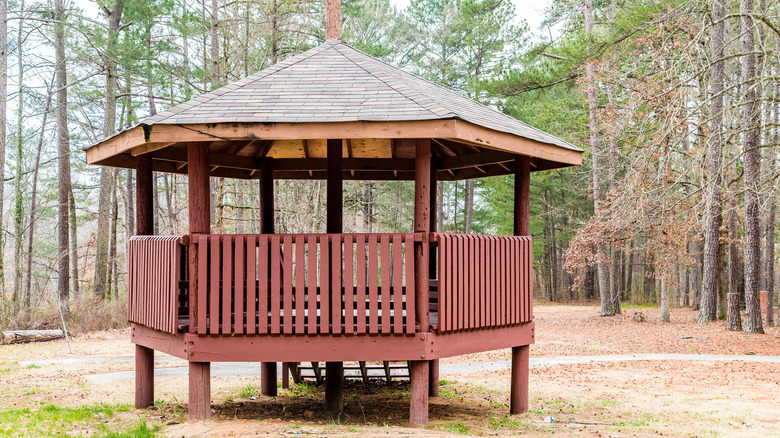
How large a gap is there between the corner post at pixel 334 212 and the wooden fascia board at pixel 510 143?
7.13 ft

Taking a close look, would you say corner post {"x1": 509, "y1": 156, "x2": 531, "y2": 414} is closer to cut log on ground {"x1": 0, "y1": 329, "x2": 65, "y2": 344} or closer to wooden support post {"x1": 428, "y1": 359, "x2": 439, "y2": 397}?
wooden support post {"x1": 428, "y1": 359, "x2": 439, "y2": 397}

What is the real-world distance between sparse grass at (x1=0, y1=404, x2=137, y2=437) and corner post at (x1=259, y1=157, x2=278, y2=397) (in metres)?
2.10

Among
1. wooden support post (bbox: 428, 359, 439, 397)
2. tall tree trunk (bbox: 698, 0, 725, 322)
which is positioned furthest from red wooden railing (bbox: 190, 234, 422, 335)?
tall tree trunk (bbox: 698, 0, 725, 322)

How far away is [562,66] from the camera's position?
2600cm

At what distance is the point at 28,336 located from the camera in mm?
18156

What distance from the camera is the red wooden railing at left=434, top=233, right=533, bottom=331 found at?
7.04 metres

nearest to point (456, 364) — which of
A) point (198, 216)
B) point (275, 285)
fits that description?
point (275, 285)

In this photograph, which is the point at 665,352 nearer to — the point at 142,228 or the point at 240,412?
the point at 240,412

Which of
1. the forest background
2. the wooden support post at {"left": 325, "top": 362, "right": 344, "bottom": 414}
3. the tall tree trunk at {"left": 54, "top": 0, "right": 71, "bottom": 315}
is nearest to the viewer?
the wooden support post at {"left": 325, "top": 362, "right": 344, "bottom": 414}

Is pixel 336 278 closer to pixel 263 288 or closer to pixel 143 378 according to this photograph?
pixel 263 288

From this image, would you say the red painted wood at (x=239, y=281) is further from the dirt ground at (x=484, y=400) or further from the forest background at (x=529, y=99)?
the forest background at (x=529, y=99)

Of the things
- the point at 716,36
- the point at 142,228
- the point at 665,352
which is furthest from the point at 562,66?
the point at 142,228

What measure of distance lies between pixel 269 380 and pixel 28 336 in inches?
445

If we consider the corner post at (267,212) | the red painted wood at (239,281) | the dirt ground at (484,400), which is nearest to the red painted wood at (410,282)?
the dirt ground at (484,400)
